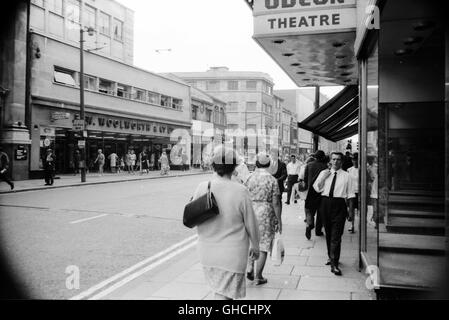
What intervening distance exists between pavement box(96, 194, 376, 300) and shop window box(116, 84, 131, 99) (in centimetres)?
2783

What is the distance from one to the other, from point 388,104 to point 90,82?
24.2 metres

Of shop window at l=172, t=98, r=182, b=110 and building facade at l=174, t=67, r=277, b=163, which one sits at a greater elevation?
building facade at l=174, t=67, r=277, b=163

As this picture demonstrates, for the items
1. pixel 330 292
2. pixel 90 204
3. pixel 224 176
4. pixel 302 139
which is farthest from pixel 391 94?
pixel 302 139

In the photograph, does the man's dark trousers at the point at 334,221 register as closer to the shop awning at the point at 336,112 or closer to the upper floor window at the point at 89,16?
the shop awning at the point at 336,112

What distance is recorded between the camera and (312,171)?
856 cm

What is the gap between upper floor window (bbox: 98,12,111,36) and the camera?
38.1m

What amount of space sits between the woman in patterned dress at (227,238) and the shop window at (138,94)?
3288cm

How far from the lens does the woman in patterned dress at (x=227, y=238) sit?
12.0 ft

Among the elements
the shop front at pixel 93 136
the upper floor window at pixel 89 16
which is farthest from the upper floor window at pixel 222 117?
the upper floor window at pixel 89 16

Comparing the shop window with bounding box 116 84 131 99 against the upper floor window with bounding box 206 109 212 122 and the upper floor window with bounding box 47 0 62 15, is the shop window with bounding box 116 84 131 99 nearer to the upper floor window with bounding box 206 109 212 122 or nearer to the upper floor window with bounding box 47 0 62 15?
the upper floor window with bounding box 47 0 62 15

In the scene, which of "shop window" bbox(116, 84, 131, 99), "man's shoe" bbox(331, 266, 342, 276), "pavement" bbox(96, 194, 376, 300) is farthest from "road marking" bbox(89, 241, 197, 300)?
"shop window" bbox(116, 84, 131, 99)

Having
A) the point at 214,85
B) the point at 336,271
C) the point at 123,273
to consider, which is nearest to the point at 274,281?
the point at 336,271

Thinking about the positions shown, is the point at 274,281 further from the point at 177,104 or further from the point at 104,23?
the point at 177,104
